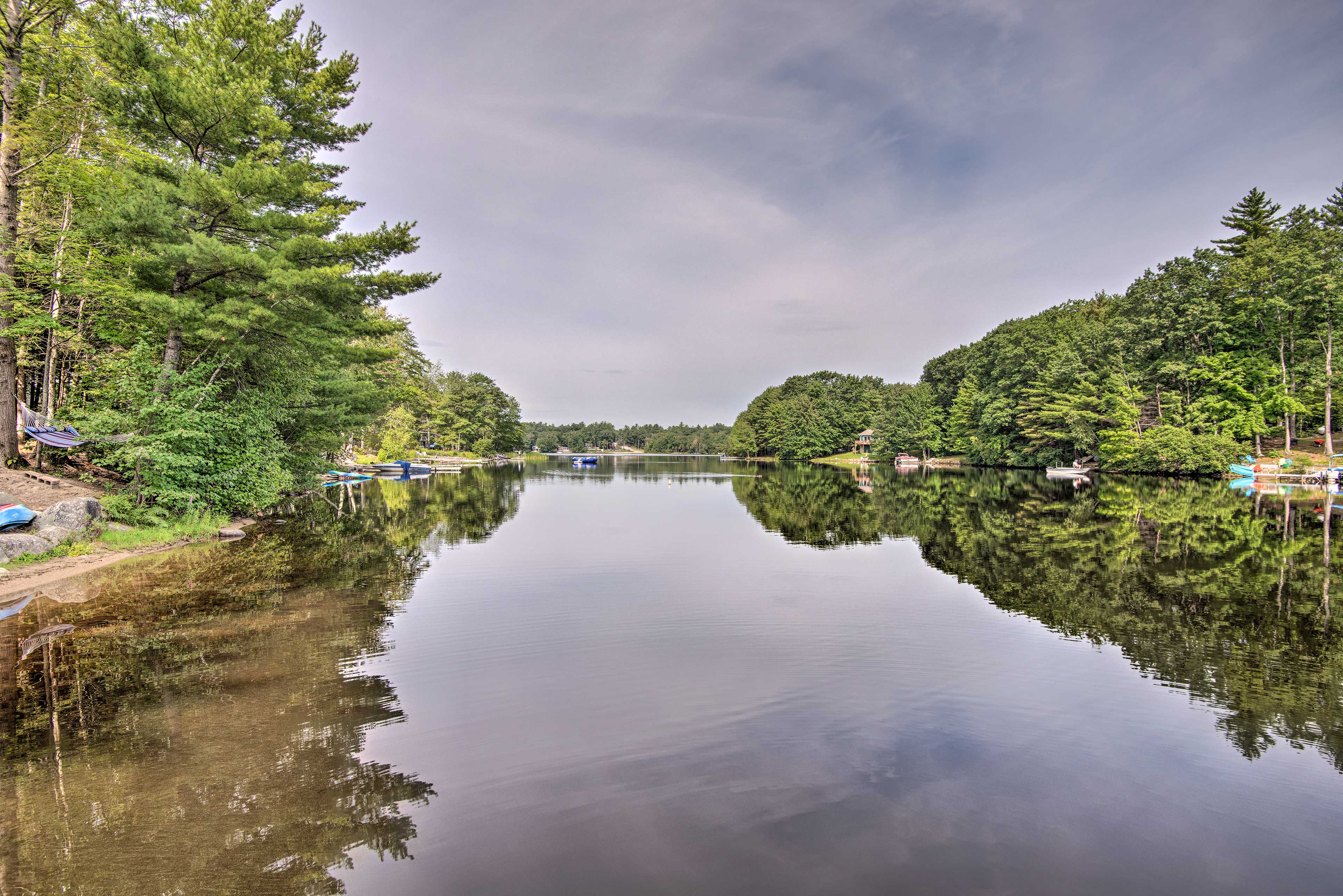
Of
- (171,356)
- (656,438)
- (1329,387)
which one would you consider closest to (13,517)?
(171,356)

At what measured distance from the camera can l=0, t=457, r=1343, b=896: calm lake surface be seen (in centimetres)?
365

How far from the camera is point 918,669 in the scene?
7074 millimetres

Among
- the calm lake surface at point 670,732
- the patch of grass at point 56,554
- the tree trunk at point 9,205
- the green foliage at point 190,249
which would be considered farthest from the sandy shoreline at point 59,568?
the tree trunk at point 9,205

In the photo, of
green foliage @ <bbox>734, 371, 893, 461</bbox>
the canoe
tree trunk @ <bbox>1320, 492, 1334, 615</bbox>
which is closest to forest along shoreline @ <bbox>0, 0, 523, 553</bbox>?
tree trunk @ <bbox>1320, 492, 1334, 615</bbox>

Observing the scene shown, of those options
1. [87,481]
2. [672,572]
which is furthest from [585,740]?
[87,481]

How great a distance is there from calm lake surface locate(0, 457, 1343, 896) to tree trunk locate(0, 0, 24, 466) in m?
6.05

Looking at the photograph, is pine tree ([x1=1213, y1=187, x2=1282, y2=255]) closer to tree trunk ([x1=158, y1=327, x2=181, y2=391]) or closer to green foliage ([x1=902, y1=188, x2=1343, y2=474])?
green foliage ([x1=902, y1=188, x2=1343, y2=474])

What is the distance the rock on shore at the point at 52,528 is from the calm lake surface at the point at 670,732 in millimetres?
1717

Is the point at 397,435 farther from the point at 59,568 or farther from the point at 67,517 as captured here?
the point at 59,568

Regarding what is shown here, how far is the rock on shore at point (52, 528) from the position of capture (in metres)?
10.2

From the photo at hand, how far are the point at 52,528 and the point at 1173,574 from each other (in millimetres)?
21577

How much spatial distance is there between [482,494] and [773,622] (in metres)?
25.8

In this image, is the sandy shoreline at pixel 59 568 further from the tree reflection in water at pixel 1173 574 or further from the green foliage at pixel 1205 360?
the green foliage at pixel 1205 360

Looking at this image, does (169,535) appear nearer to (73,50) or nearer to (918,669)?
(73,50)
